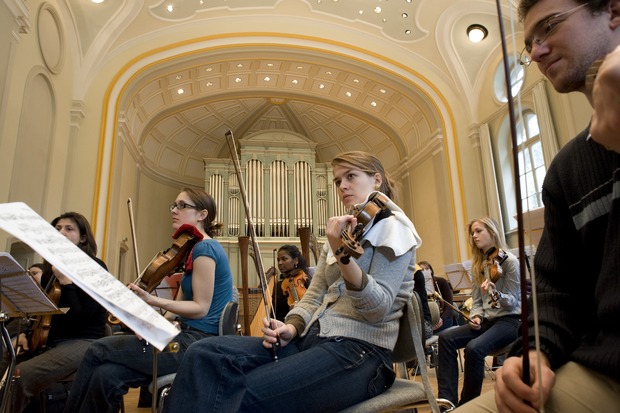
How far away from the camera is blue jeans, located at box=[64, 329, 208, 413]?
185cm

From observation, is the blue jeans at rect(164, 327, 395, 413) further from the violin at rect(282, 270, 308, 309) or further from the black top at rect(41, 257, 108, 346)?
the violin at rect(282, 270, 308, 309)

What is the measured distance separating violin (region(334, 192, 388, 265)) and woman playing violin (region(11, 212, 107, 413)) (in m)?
1.72

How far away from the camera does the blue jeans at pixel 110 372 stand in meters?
1.85

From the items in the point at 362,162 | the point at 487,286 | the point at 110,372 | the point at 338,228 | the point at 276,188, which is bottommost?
the point at 110,372

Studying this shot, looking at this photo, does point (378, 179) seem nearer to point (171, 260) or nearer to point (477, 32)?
point (171, 260)

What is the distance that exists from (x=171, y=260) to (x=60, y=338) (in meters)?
0.89

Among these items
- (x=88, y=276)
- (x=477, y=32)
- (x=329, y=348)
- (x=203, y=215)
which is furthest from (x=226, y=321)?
(x=477, y=32)

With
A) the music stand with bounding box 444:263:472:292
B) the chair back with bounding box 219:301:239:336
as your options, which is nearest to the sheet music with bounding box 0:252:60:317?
the chair back with bounding box 219:301:239:336

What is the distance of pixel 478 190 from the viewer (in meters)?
8.88

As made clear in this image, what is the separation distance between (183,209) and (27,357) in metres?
1.24

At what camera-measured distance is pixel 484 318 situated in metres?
3.16

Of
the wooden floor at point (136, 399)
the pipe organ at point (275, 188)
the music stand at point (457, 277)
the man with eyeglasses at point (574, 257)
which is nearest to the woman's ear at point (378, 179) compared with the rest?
the man with eyeglasses at point (574, 257)

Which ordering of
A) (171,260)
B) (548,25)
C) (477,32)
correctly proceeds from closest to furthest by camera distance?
(548,25) → (171,260) → (477,32)

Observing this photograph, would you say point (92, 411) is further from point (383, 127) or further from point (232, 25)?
point (383, 127)
